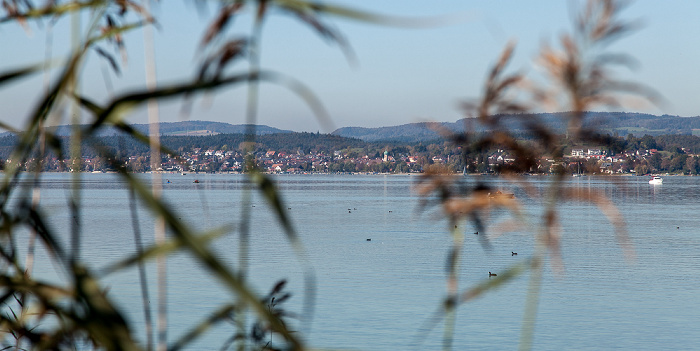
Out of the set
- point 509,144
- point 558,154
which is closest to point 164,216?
point 509,144

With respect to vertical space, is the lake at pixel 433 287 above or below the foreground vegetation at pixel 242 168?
below

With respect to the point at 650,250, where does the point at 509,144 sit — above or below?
above

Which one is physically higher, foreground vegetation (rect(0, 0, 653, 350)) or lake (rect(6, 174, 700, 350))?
foreground vegetation (rect(0, 0, 653, 350))

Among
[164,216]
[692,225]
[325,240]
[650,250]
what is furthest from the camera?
[692,225]

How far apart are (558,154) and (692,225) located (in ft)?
196

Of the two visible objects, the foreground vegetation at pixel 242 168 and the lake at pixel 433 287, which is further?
the lake at pixel 433 287

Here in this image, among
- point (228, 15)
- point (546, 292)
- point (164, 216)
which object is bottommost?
point (546, 292)

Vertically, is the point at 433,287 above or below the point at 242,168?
below

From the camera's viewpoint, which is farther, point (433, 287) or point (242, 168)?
point (433, 287)

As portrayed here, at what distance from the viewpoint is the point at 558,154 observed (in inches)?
72.2

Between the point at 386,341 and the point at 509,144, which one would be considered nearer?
the point at 509,144

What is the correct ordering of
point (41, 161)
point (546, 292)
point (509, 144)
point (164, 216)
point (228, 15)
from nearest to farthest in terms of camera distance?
1. point (164, 216)
2. point (228, 15)
3. point (41, 161)
4. point (509, 144)
5. point (546, 292)

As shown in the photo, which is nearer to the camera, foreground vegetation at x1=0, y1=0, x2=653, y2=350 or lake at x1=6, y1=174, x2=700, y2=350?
foreground vegetation at x1=0, y1=0, x2=653, y2=350

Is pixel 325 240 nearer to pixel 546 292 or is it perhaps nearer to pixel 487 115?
pixel 546 292
